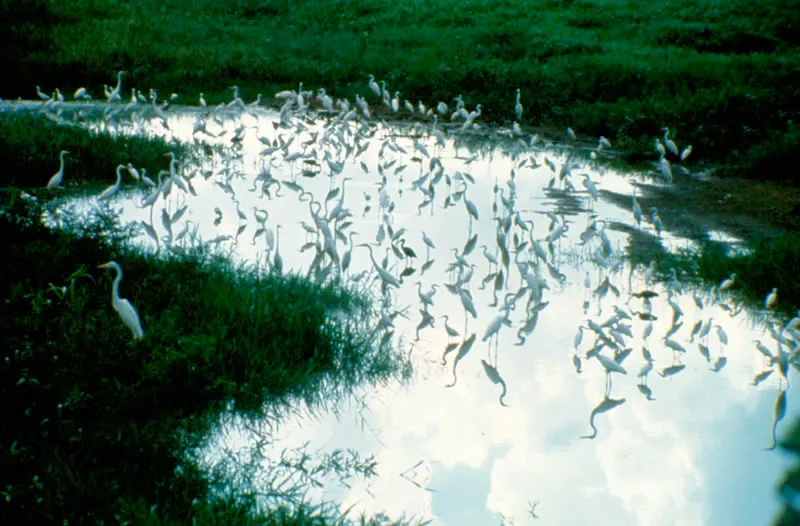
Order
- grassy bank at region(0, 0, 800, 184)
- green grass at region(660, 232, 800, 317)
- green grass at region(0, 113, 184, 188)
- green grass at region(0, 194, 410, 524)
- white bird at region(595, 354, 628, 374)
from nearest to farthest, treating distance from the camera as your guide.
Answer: green grass at region(0, 194, 410, 524)
white bird at region(595, 354, 628, 374)
green grass at region(660, 232, 800, 317)
green grass at region(0, 113, 184, 188)
grassy bank at region(0, 0, 800, 184)

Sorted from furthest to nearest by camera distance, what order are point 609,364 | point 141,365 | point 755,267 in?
point 755,267, point 609,364, point 141,365

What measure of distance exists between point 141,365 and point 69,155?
18.9 feet

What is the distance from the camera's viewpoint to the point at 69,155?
9.43 m

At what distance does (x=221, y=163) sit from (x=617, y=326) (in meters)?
6.87

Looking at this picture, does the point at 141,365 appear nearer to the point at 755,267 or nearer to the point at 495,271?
the point at 495,271

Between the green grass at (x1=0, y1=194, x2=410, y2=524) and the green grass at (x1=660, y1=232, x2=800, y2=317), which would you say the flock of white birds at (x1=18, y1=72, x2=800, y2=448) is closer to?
the green grass at (x1=660, y1=232, x2=800, y2=317)

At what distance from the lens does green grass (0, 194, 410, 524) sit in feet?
11.2

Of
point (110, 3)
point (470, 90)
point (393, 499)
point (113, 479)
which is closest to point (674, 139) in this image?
point (470, 90)

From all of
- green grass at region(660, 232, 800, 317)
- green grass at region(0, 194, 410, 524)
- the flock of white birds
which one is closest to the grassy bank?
the flock of white birds

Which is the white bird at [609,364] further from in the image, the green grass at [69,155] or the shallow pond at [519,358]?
the green grass at [69,155]

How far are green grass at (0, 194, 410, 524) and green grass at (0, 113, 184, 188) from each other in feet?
11.4

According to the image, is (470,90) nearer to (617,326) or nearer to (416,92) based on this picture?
(416,92)

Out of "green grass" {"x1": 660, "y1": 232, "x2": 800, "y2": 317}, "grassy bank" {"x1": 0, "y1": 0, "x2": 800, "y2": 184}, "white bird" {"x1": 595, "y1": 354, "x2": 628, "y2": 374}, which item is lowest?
"grassy bank" {"x1": 0, "y1": 0, "x2": 800, "y2": 184}

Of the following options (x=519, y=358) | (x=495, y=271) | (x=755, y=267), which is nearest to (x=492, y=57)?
(x=495, y=271)
